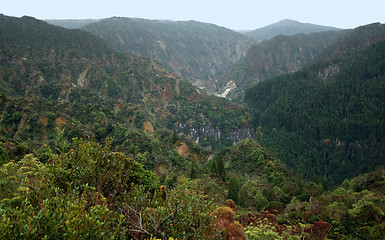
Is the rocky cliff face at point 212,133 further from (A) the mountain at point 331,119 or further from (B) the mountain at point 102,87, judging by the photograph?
(A) the mountain at point 331,119

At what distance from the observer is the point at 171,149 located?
74.8 meters

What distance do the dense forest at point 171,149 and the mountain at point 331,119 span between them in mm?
650

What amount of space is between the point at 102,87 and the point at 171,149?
66.8 meters

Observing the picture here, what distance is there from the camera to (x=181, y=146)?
83125 millimetres

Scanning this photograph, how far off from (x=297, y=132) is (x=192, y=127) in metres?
54.2

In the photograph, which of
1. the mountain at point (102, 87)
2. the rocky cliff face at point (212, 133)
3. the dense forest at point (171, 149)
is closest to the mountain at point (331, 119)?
the dense forest at point (171, 149)

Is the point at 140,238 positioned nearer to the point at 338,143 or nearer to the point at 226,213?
the point at 226,213

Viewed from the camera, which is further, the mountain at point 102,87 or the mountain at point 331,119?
the mountain at point 331,119

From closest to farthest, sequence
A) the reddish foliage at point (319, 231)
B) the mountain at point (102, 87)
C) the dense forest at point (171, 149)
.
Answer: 1. the dense forest at point (171, 149)
2. the reddish foliage at point (319, 231)
3. the mountain at point (102, 87)

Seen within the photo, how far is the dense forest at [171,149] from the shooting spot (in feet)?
37.3

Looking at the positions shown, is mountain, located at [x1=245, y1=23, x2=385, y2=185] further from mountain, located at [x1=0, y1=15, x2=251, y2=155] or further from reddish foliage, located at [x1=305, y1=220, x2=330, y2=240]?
reddish foliage, located at [x1=305, y1=220, x2=330, y2=240]

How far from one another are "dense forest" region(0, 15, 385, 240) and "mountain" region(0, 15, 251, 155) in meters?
0.73

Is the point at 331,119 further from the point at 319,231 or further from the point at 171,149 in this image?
the point at 319,231

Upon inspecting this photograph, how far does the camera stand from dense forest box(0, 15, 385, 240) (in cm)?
1138
